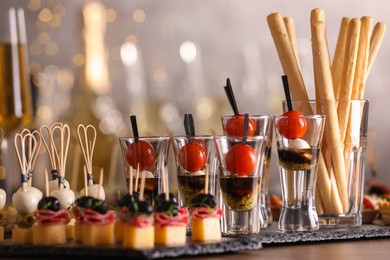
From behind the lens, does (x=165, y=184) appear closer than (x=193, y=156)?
Yes

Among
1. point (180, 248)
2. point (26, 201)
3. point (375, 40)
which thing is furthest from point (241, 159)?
point (375, 40)

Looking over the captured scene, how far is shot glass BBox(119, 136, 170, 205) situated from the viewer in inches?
66.6

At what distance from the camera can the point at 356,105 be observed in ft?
6.12

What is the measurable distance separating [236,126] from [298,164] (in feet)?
0.42

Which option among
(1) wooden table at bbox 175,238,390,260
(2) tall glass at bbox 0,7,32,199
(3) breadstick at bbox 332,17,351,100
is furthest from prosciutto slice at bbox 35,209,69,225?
(2) tall glass at bbox 0,7,32,199

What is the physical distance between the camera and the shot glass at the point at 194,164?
170 cm

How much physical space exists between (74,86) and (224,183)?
99.9 inches

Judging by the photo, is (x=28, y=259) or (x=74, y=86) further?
(x=74, y=86)

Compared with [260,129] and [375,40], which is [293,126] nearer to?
[260,129]

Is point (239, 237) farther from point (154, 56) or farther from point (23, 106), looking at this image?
point (154, 56)

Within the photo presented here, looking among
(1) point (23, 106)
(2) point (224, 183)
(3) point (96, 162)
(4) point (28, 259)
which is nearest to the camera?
(4) point (28, 259)

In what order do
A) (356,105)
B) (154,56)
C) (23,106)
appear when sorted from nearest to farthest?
(356,105) < (23,106) < (154,56)

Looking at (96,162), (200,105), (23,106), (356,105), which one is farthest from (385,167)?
(356,105)

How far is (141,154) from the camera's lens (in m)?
1.69
